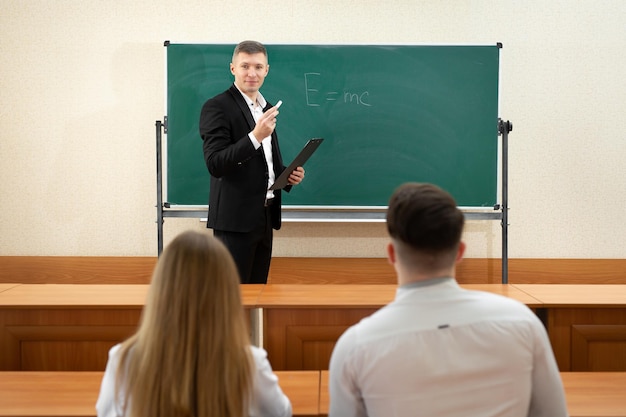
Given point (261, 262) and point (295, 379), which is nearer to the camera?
point (295, 379)

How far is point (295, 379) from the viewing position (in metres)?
1.94

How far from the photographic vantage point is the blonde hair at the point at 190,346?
52.9 inches

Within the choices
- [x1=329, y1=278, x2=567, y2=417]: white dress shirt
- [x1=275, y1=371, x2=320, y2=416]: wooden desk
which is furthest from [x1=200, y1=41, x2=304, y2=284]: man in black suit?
[x1=329, y1=278, x2=567, y2=417]: white dress shirt

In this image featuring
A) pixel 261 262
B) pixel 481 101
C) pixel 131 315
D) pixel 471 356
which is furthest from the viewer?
pixel 481 101

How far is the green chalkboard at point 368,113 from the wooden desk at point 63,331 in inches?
76.0

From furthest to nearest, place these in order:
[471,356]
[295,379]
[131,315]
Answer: [131,315]
[295,379]
[471,356]

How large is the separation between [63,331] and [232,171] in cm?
114

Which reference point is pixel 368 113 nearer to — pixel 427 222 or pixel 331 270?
pixel 331 270

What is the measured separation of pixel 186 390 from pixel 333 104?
124 inches

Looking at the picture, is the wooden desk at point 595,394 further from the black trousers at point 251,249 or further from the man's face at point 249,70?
the man's face at point 249,70

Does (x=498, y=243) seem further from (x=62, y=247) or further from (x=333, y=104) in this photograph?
(x=62, y=247)

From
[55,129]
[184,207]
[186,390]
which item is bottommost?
[186,390]

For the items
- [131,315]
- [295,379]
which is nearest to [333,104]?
[131,315]

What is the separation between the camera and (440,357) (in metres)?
1.32
